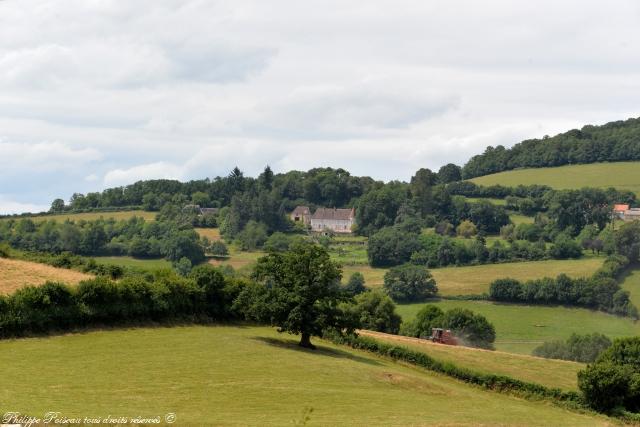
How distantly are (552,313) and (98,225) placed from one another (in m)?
104

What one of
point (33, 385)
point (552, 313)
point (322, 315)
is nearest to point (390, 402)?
point (322, 315)

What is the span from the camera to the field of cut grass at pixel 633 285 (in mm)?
142750

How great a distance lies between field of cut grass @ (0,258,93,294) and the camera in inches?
2576

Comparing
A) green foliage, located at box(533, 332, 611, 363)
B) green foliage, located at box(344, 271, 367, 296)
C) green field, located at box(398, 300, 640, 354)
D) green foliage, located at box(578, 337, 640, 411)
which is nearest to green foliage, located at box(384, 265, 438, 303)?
green field, located at box(398, 300, 640, 354)

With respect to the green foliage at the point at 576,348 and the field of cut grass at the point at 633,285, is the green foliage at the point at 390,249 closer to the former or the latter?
the field of cut grass at the point at 633,285

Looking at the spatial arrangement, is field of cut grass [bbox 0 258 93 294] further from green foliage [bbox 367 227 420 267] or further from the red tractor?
green foliage [bbox 367 227 420 267]

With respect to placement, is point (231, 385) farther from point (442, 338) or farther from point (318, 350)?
point (442, 338)

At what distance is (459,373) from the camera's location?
2596 inches

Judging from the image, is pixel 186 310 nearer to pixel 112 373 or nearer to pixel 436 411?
pixel 112 373

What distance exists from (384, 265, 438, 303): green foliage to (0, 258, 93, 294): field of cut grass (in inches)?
3175

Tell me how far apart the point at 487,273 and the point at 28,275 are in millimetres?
106374

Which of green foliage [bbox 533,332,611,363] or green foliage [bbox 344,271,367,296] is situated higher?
green foliage [bbox 344,271,367,296]

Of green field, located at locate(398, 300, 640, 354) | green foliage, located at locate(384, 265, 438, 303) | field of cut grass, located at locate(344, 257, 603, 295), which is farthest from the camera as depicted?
field of cut grass, located at locate(344, 257, 603, 295)

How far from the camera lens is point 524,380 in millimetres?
65688
